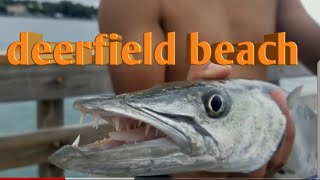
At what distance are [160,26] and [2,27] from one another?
19.0 inches

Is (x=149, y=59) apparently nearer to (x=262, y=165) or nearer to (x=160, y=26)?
(x=160, y=26)

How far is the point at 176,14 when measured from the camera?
1.67 metres

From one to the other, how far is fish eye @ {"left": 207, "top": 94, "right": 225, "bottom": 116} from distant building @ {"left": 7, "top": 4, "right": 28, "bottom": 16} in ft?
2.06

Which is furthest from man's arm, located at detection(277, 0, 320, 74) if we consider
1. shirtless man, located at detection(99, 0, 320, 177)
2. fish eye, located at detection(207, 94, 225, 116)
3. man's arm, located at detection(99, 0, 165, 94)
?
man's arm, located at detection(99, 0, 165, 94)

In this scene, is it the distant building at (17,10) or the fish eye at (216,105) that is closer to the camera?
the distant building at (17,10)

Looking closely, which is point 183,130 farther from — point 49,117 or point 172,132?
point 49,117

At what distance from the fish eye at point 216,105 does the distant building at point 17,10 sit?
63 cm

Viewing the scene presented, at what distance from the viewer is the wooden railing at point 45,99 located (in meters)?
1.57

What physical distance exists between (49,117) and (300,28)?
884 mm

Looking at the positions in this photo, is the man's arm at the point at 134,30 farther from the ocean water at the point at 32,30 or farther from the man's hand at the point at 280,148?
the man's hand at the point at 280,148

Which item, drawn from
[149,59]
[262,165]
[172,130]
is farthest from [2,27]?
[262,165]

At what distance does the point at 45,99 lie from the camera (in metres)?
1.61

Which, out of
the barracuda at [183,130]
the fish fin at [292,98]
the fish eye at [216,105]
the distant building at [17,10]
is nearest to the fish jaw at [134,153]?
the barracuda at [183,130]

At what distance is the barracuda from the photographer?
1.53m
